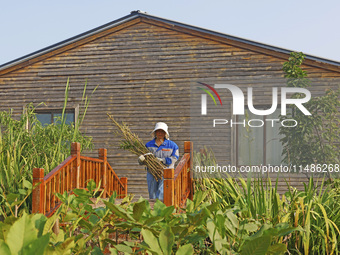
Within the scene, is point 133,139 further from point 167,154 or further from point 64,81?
point 64,81

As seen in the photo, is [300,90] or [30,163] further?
[300,90]

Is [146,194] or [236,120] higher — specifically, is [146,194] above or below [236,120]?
below

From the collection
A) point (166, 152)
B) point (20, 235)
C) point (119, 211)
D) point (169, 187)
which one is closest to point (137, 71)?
point (166, 152)

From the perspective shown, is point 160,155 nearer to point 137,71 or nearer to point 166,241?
point 137,71

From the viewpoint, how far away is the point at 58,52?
1427 cm

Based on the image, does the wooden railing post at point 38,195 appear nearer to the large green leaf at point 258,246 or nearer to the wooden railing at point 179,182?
the wooden railing at point 179,182

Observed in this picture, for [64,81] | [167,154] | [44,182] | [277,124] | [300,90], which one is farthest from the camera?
[64,81]

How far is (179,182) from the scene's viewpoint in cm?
678

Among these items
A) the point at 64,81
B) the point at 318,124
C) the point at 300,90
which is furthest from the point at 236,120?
the point at 64,81

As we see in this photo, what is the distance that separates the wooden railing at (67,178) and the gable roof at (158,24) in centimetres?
534

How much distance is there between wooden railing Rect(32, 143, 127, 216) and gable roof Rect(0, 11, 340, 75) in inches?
210

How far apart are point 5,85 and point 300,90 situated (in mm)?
9055

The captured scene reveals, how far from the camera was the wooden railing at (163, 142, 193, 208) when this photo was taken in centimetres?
633

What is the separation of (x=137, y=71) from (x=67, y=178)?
21.3 ft
